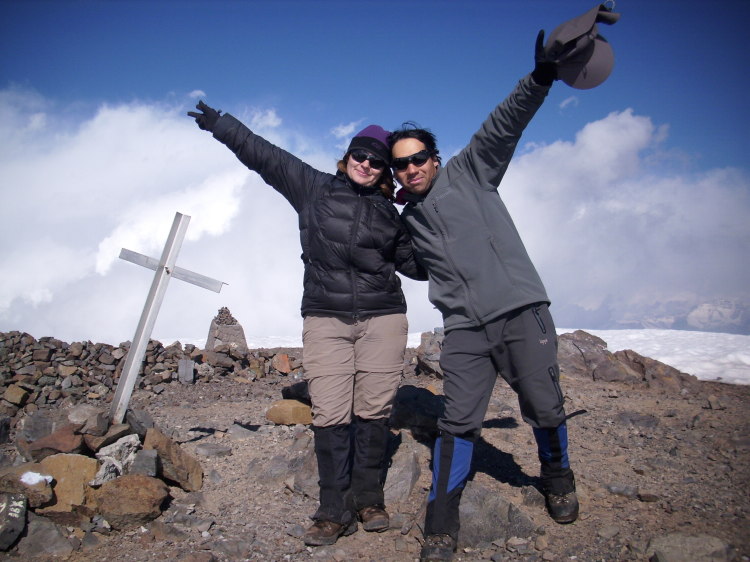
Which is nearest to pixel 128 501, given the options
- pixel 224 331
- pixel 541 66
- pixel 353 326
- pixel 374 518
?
pixel 374 518

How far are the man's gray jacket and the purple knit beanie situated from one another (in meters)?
0.49

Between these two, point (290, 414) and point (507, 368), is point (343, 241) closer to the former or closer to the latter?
point (507, 368)

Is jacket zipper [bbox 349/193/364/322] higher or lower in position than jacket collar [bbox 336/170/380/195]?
lower

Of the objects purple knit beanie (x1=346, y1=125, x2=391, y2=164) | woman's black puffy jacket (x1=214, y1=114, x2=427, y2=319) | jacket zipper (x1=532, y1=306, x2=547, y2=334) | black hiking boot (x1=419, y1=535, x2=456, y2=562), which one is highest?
purple knit beanie (x1=346, y1=125, x2=391, y2=164)

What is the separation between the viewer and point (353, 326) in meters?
A: 3.67

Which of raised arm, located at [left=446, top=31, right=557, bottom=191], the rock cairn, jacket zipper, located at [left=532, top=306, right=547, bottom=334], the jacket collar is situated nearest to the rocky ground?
jacket zipper, located at [left=532, top=306, right=547, bottom=334]

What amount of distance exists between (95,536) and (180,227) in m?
2.87

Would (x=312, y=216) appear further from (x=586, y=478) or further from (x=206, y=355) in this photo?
(x=206, y=355)

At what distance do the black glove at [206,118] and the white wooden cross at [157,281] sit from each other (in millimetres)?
1356

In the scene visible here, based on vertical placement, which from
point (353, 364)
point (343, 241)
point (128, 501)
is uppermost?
point (343, 241)

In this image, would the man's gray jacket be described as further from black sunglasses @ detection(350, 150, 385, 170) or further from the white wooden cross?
the white wooden cross

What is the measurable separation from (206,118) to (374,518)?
3276 millimetres

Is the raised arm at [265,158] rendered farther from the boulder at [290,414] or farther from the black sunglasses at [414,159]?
the boulder at [290,414]

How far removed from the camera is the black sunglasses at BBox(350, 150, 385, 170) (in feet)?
12.1
